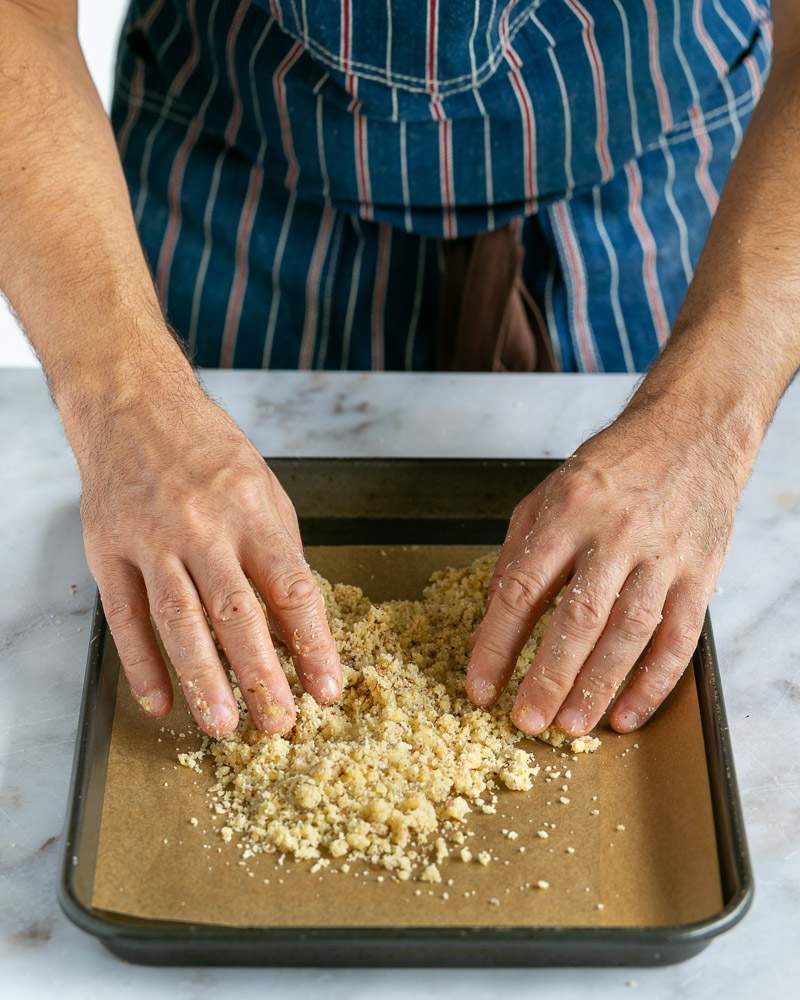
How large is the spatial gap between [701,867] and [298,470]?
564 millimetres

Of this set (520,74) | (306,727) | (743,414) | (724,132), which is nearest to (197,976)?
(306,727)

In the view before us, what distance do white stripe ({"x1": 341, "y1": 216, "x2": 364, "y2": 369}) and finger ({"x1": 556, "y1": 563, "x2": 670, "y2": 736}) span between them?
26.9 inches

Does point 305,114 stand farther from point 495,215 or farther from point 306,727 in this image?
point 306,727

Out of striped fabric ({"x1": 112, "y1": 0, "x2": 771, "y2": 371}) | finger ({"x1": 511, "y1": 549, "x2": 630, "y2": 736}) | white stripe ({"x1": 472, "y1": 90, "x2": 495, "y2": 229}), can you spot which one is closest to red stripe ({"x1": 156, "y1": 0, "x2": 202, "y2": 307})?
striped fabric ({"x1": 112, "y1": 0, "x2": 771, "y2": 371})

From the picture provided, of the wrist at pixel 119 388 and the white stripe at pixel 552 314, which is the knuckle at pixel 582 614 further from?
the white stripe at pixel 552 314

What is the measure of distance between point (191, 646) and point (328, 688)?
0.38 ft

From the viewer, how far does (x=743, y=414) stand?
1.11m

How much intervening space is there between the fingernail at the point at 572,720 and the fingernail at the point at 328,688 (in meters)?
0.18

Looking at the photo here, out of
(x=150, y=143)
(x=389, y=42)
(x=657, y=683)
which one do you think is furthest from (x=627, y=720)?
(x=150, y=143)

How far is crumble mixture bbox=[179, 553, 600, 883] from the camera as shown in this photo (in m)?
0.94

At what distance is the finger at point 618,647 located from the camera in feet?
3.28

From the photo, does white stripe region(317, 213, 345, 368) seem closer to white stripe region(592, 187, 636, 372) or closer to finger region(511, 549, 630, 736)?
white stripe region(592, 187, 636, 372)

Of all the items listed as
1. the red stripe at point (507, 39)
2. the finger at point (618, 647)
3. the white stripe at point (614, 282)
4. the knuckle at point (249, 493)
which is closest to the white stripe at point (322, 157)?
the red stripe at point (507, 39)

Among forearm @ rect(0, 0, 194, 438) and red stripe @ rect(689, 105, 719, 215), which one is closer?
forearm @ rect(0, 0, 194, 438)
